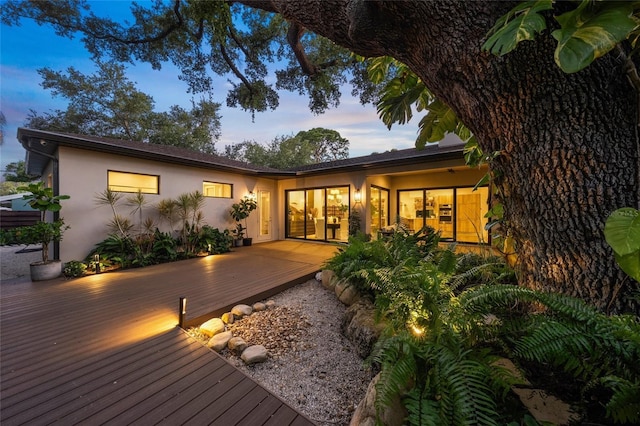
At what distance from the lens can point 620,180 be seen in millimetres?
1283

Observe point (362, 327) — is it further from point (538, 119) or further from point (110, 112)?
point (110, 112)

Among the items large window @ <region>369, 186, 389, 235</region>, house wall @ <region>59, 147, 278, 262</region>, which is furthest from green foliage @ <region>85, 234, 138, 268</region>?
large window @ <region>369, 186, 389, 235</region>

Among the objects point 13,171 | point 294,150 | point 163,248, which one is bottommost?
point 163,248

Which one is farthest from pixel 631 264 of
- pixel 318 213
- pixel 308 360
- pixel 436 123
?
pixel 318 213

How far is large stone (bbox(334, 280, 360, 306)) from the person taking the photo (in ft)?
12.2

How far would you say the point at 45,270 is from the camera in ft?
16.3

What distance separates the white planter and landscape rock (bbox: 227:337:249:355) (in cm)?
527

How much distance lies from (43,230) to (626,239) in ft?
26.5

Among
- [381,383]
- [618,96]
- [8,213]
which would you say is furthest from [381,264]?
[8,213]

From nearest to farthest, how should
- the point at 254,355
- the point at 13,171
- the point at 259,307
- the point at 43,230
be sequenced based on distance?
the point at 254,355
the point at 259,307
the point at 43,230
the point at 13,171

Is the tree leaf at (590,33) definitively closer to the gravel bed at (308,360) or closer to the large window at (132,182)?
the gravel bed at (308,360)

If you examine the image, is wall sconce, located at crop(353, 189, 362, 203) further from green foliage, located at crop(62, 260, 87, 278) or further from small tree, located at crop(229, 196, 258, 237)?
green foliage, located at crop(62, 260, 87, 278)

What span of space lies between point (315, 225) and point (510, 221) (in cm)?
845

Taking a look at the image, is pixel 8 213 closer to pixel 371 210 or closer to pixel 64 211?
pixel 64 211
